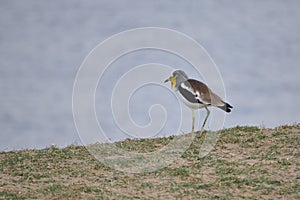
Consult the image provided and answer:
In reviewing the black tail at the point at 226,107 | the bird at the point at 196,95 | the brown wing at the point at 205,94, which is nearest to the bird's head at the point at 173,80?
the bird at the point at 196,95

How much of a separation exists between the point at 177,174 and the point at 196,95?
2950 mm

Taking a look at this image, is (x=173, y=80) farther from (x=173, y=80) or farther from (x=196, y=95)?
(x=196, y=95)


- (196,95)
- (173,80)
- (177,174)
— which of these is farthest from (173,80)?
(177,174)

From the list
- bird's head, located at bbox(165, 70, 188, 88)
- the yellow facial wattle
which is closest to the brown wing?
bird's head, located at bbox(165, 70, 188, 88)

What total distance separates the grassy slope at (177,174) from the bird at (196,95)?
822 millimetres

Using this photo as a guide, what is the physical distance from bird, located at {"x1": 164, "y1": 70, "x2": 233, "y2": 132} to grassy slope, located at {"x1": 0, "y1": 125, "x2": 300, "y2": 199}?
2.70ft

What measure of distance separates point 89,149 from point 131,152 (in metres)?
1.27

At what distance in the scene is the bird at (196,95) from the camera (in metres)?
13.8

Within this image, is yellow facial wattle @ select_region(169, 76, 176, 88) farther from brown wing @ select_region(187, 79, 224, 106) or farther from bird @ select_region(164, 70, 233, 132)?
brown wing @ select_region(187, 79, 224, 106)

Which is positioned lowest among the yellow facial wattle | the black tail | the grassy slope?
the grassy slope

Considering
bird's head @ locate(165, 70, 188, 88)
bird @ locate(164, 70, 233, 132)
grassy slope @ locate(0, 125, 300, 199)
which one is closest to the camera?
grassy slope @ locate(0, 125, 300, 199)

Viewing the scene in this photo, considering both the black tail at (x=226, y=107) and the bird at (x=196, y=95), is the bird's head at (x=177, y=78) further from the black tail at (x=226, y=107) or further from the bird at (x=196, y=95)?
the black tail at (x=226, y=107)

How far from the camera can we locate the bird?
13.8 m

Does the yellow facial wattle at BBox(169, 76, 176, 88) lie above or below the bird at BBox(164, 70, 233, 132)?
above
